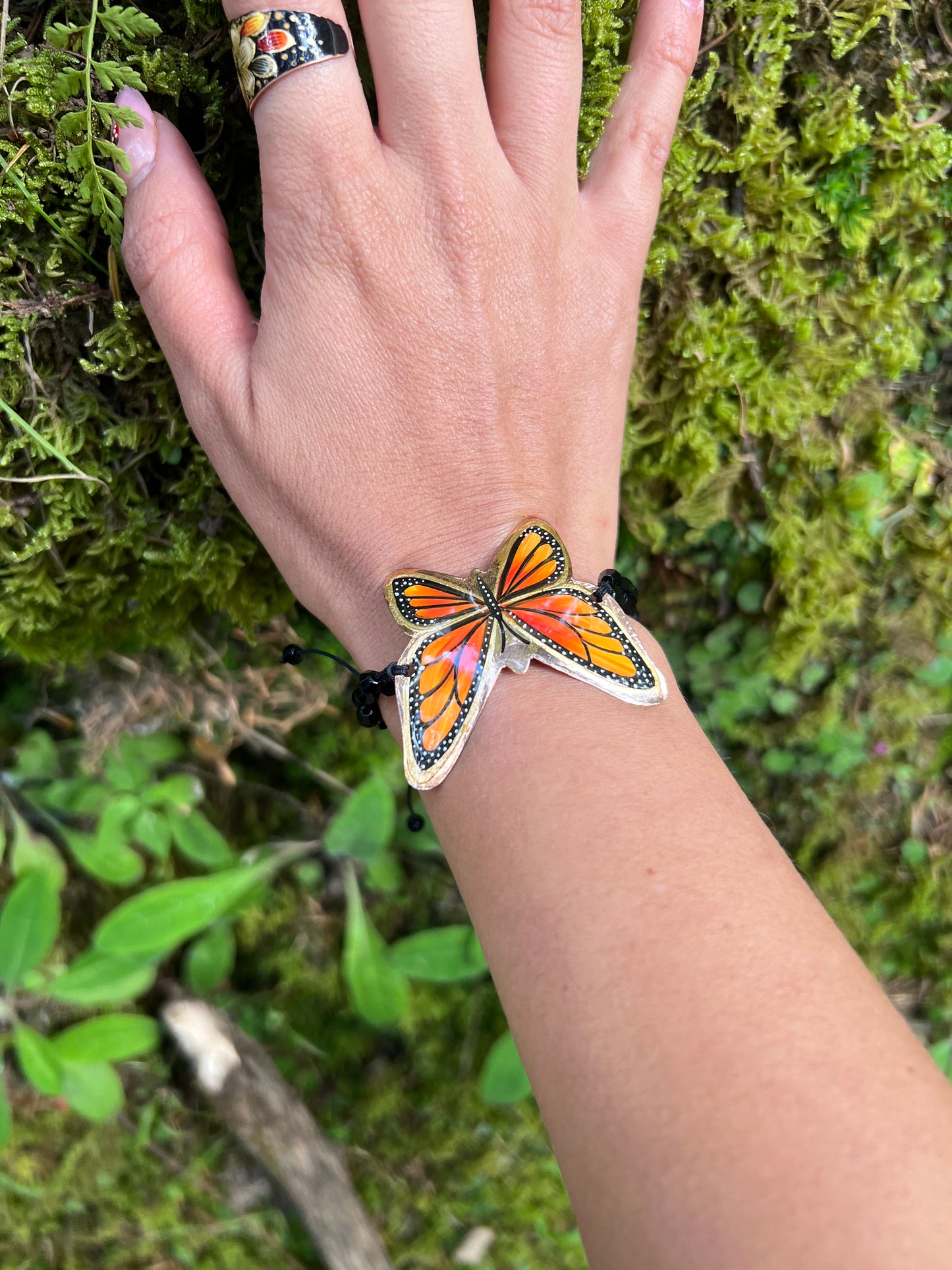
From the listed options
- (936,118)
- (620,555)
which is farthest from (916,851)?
(936,118)

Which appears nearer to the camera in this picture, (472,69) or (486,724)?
(486,724)

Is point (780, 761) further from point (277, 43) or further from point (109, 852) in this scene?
point (277, 43)

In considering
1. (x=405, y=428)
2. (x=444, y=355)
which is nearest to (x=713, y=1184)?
(x=405, y=428)

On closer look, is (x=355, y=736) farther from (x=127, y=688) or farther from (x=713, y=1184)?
(x=713, y=1184)

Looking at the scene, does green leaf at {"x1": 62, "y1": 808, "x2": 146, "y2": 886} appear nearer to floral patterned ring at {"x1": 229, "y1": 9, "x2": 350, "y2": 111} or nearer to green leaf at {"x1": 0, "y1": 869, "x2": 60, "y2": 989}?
green leaf at {"x1": 0, "y1": 869, "x2": 60, "y2": 989}

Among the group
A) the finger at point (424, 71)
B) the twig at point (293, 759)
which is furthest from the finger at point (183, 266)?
the twig at point (293, 759)

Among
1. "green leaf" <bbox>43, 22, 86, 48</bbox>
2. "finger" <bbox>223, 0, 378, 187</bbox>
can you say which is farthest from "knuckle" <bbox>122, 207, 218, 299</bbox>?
"green leaf" <bbox>43, 22, 86, 48</bbox>
